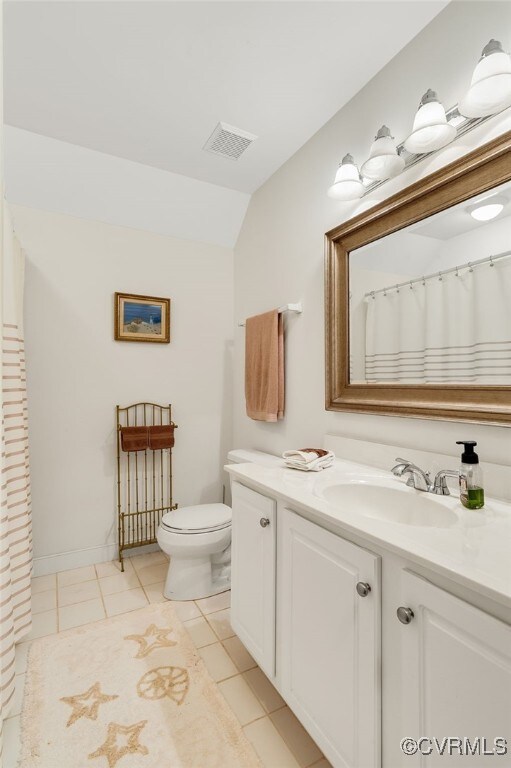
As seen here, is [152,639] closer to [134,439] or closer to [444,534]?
[134,439]

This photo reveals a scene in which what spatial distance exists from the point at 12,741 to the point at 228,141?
276 centimetres

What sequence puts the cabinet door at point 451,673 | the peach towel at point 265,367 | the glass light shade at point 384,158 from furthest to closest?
the peach towel at point 265,367 → the glass light shade at point 384,158 → the cabinet door at point 451,673

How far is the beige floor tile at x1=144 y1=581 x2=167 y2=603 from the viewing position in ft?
6.97

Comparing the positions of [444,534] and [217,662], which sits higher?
[444,534]

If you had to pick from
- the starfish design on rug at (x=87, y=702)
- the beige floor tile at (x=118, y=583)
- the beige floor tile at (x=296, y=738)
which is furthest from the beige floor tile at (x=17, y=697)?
the beige floor tile at (x=296, y=738)

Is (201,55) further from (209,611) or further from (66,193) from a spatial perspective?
(209,611)

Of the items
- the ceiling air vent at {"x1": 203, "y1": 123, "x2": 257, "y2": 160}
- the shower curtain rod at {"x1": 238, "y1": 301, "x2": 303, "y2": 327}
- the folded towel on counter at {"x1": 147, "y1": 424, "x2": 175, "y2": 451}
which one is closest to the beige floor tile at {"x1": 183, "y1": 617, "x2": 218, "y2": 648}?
the folded towel on counter at {"x1": 147, "y1": 424, "x2": 175, "y2": 451}

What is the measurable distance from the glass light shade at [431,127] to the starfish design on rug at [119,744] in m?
2.29

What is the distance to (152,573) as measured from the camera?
7.94 ft

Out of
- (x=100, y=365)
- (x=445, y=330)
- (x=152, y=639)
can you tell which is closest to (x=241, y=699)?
(x=152, y=639)

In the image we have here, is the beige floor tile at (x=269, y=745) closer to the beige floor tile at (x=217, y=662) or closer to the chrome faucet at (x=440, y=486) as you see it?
the beige floor tile at (x=217, y=662)

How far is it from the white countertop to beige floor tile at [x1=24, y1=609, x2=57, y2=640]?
1.33 meters

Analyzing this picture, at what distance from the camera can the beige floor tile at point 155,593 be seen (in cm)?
212

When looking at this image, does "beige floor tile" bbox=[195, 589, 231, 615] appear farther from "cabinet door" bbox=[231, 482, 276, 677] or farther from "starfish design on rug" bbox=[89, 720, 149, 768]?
"starfish design on rug" bbox=[89, 720, 149, 768]
